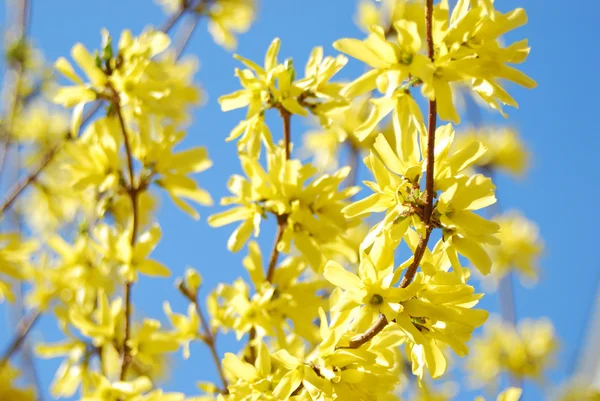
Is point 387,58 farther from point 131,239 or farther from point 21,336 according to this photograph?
point 21,336

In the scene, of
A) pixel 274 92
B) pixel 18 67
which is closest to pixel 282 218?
pixel 274 92

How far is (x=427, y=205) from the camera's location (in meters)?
1.19

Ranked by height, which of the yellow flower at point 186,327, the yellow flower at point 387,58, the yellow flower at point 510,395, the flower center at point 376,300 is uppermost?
the yellow flower at point 387,58

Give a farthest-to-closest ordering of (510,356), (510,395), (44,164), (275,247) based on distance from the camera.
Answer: (510,356)
(44,164)
(275,247)
(510,395)

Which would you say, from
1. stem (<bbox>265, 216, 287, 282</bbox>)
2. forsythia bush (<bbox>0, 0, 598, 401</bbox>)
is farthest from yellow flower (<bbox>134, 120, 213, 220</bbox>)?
stem (<bbox>265, 216, 287, 282</bbox>)

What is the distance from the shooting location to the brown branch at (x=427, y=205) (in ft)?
3.77

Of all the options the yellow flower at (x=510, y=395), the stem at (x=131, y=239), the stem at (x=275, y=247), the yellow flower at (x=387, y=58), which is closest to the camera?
the yellow flower at (x=387, y=58)

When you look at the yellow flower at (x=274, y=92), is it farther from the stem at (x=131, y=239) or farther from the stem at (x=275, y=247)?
the stem at (x=131, y=239)

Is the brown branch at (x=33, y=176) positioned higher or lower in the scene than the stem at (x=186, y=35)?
lower

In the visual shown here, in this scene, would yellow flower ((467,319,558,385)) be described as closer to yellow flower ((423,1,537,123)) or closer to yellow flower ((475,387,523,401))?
yellow flower ((475,387,523,401))

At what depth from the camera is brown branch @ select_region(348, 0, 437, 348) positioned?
115cm

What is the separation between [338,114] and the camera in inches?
65.2

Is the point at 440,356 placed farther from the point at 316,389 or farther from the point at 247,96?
the point at 247,96

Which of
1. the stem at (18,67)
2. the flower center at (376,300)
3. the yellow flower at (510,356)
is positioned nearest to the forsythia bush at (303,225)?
the flower center at (376,300)
